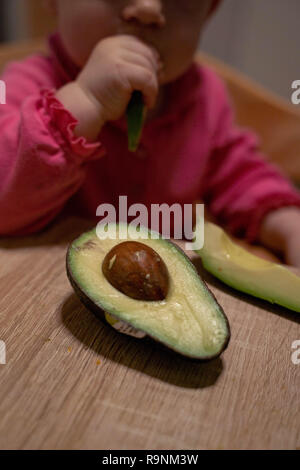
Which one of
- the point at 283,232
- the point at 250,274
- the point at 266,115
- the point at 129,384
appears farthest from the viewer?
the point at 266,115

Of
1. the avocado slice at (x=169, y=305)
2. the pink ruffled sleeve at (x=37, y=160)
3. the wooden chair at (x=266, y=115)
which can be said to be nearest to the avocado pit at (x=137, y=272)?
the avocado slice at (x=169, y=305)

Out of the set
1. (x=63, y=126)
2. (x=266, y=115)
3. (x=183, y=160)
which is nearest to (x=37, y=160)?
(x=63, y=126)

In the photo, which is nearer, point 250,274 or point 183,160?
point 250,274

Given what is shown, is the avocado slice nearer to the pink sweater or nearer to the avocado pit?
the avocado pit

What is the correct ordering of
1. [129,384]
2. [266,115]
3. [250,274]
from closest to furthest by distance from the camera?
[129,384]
[250,274]
[266,115]

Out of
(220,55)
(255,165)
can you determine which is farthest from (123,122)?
(220,55)

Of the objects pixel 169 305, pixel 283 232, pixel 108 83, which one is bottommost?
pixel 283 232

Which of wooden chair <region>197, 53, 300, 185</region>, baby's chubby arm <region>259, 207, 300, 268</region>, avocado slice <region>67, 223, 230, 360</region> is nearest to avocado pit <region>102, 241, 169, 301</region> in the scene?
avocado slice <region>67, 223, 230, 360</region>

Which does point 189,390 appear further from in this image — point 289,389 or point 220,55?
point 220,55

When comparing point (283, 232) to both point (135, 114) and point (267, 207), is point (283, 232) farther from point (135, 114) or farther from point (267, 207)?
point (135, 114)

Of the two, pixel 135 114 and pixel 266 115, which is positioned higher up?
pixel 135 114
